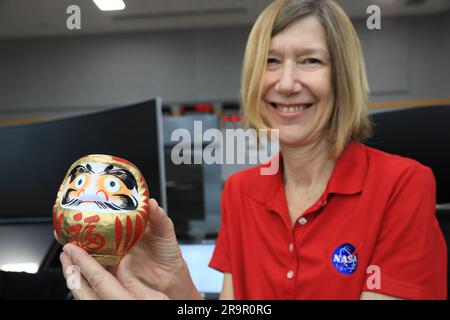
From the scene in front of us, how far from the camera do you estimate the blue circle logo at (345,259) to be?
0.53 metres

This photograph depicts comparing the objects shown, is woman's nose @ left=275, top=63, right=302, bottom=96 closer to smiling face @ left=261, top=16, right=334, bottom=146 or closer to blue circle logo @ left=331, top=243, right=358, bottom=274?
smiling face @ left=261, top=16, right=334, bottom=146

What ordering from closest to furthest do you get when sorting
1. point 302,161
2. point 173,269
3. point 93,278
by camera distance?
point 93,278 < point 173,269 < point 302,161

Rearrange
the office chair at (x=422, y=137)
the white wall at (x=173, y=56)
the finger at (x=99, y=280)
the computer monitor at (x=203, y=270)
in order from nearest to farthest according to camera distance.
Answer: the finger at (x=99, y=280) < the white wall at (x=173, y=56) < the office chair at (x=422, y=137) < the computer monitor at (x=203, y=270)

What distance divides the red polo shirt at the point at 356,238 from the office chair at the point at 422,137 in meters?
0.08

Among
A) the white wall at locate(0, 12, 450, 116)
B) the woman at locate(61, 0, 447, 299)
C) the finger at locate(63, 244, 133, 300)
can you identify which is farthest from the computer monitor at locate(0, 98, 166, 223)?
the finger at locate(63, 244, 133, 300)

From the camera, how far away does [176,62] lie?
2.07ft

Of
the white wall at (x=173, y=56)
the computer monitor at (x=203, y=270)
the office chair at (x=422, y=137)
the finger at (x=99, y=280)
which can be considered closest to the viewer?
the finger at (x=99, y=280)

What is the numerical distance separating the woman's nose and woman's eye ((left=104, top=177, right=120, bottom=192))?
26cm

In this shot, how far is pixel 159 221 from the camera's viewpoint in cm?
39

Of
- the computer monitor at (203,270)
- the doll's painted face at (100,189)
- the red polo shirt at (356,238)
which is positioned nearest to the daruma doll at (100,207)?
the doll's painted face at (100,189)

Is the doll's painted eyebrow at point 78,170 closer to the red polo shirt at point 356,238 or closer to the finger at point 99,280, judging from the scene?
the finger at point 99,280
